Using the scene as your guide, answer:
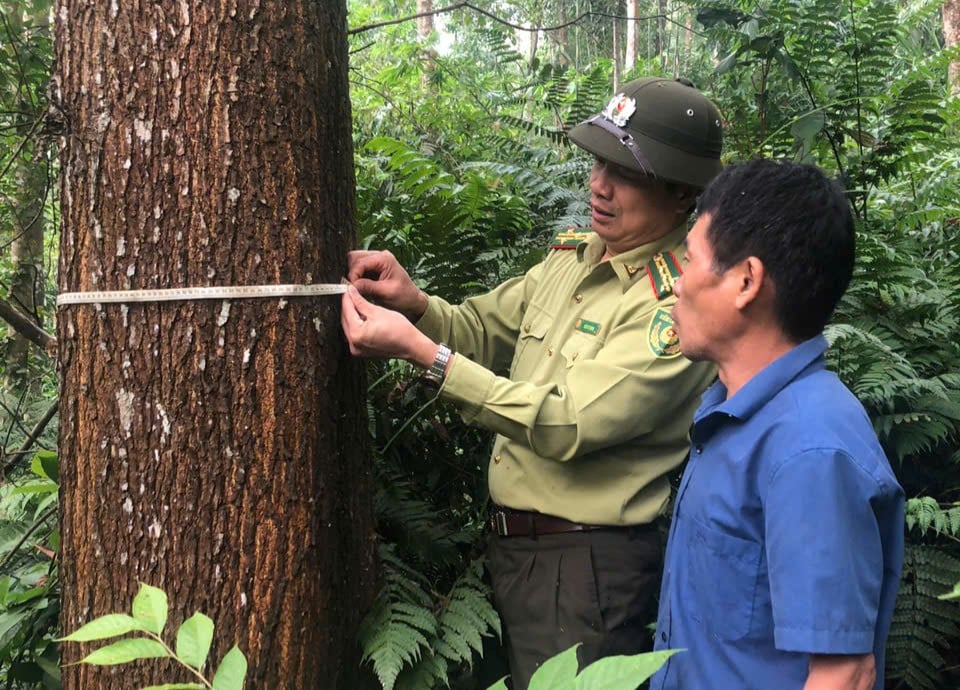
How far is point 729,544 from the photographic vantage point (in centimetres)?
151

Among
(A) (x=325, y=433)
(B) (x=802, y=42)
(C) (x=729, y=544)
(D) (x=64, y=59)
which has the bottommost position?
(C) (x=729, y=544)

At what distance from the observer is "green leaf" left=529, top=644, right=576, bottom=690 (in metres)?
0.86

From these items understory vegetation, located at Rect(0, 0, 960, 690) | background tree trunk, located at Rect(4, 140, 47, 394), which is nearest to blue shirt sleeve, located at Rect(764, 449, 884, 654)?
understory vegetation, located at Rect(0, 0, 960, 690)

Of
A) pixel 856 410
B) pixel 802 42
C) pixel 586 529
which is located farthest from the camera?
pixel 802 42

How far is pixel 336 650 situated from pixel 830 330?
1955mm

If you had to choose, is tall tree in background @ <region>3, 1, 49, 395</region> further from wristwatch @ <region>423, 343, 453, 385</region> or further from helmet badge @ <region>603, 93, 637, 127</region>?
helmet badge @ <region>603, 93, 637, 127</region>

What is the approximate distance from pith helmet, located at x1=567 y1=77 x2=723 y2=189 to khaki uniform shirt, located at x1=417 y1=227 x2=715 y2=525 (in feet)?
0.67

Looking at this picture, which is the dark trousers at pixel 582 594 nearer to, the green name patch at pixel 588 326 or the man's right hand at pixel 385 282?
the green name patch at pixel 588 326

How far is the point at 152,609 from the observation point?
98 cm

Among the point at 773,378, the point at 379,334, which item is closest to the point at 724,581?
the point at 773,378

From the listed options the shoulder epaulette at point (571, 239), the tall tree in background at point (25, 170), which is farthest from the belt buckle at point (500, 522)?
the tall tree in background at point (25, 170)

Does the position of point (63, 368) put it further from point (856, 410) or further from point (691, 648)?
point (856, 410)

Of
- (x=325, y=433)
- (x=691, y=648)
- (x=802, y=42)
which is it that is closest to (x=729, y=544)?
(x=691, y=648)

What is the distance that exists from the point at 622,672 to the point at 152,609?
606 millimetres
